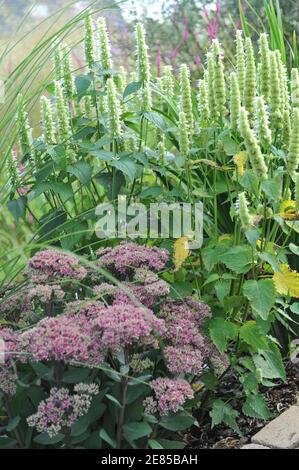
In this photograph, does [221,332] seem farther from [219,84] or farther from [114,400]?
[219,84]

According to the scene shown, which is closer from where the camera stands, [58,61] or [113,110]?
[113,110]

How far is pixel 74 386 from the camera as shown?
2.09 metres

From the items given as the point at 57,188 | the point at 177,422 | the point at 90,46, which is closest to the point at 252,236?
the point at 177,422

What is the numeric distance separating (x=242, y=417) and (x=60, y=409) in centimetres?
91

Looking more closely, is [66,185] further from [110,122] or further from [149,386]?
[149,386]

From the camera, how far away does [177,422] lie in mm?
2117

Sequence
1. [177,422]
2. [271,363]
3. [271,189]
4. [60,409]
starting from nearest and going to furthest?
[60,409]
[177,422]
[271,189]
[271,363]

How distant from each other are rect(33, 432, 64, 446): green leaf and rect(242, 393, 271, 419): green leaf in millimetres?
684

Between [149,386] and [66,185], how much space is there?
0.86 m

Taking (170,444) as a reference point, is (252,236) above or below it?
above

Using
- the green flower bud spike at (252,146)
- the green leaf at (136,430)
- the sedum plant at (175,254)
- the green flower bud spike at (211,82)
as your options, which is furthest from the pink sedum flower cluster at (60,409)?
the green flower bud spike at (211,82)

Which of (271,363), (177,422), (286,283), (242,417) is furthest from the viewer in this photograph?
(242,417)

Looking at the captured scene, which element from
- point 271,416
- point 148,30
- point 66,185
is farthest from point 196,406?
point 148,30

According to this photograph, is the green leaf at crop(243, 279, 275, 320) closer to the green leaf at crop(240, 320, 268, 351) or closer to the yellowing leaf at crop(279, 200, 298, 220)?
the green leaf at crop(240, 320, 268, 351)
